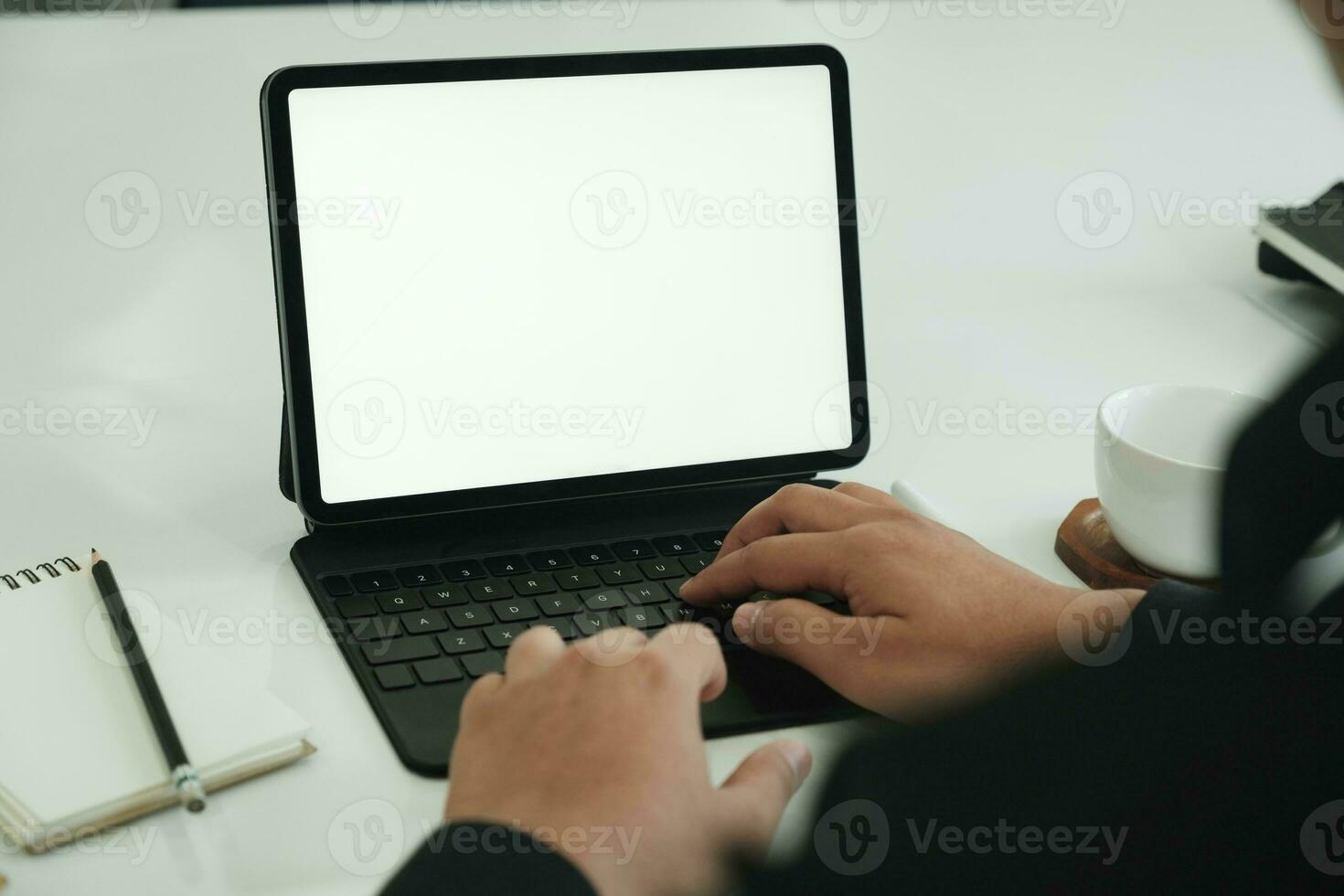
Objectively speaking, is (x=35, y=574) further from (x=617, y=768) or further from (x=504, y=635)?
(x=617, y=768)

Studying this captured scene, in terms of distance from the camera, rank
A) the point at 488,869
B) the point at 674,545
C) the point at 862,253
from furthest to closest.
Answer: the point at 862,253
the point at 674,545
the point at 488,869

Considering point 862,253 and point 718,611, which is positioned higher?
point 862,253

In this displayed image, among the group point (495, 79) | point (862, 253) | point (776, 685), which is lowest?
point (776, 685)

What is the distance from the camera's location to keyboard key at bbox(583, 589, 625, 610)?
73 cm

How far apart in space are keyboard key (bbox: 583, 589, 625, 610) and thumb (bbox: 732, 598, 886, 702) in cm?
8

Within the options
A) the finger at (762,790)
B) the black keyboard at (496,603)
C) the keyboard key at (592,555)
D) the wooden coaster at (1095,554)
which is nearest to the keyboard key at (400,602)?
the black keyboard at (496,603)

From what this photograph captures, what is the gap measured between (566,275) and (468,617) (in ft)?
0.79

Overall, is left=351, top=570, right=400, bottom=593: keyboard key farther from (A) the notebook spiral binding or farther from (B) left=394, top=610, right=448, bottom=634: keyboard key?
(A) the notebook spiral binding

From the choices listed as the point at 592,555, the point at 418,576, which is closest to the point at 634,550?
the point at 592,555

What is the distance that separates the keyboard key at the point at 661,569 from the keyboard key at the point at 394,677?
0.54 ft

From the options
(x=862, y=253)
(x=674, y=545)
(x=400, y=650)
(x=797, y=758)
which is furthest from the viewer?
(x=862, y=253)

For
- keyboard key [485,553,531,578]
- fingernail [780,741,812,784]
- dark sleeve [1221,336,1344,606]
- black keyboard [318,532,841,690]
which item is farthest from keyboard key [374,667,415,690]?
dark sleeve [1221,336,1344,606]

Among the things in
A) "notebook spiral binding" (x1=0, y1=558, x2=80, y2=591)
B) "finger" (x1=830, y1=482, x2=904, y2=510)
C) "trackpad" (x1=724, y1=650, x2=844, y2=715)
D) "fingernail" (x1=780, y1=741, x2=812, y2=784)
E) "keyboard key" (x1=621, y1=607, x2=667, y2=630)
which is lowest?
"trackpad" (x1=724, y1=650, x2=844, y2=715)

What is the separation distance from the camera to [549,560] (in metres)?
0.77
